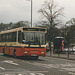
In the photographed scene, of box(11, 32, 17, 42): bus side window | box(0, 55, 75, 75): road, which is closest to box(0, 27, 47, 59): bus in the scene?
box(11, 32, 17, 42): bus side window

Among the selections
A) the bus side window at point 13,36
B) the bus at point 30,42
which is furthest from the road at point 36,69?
the bus side window at point 13,36

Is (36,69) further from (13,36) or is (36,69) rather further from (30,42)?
(13,36)

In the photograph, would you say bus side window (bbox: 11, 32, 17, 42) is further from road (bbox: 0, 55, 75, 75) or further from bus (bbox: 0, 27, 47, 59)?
road (bbox: 0, 55, 75, 75)

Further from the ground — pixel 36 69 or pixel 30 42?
pixel 30 42

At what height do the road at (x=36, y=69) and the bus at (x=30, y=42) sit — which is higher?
the bus at (x=30, y=42)

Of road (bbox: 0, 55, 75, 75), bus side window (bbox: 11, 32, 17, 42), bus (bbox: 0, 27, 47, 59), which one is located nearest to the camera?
road (bbox: 0, 55, 75, 75)

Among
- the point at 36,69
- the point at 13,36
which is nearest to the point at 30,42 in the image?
the point at 13,36

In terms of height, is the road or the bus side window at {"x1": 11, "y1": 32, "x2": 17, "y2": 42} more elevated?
the bus side window at {"x1": 11, "y1": 32, "x2": 17, "y2": 42}

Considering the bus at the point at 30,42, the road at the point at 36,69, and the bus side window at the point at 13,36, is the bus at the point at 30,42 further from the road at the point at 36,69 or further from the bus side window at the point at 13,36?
the road at the point at 36,69

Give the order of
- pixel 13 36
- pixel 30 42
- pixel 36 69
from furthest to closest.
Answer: pixel 13 36, pixel 30 42, pixel 36 69

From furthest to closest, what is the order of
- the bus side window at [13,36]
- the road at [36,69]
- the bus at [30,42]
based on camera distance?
the bus side window at [13,36]
the bus at [30,42]
the road at [36,69]

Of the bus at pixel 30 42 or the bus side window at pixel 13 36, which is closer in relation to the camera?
the bus at pixel 30 42

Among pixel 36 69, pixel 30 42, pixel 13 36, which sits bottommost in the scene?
pixel 36 69

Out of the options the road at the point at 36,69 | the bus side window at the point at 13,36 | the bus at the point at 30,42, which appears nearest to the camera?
the road at the point at 36,69
